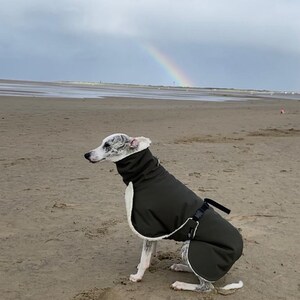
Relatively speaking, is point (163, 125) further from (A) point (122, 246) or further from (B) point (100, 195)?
(A) point (122, 246)

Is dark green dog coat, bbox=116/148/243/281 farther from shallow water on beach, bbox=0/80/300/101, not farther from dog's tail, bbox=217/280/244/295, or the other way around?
shallow water on beach, bbox=0/80/300/101

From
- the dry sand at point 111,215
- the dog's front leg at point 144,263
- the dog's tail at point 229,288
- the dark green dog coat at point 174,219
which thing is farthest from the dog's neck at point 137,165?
the dog's tail at point 229,288

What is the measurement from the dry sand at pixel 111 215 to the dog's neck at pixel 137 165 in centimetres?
107

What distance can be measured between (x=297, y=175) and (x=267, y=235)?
3.68 metres

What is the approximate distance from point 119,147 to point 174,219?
845 mm

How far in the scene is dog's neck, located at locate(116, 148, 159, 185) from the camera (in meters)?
4.30

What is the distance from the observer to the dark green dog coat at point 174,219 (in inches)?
167

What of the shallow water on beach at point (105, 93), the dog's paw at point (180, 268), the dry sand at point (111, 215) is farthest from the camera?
the shallow water on beach at point (105, 93)

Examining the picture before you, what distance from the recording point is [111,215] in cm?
644

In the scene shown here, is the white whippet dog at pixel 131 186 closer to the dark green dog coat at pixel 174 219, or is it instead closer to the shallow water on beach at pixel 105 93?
the dark green dog coat at pixel 174 219

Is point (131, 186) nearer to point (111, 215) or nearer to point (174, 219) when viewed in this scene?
point (174, 219)

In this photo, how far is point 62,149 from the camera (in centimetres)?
1140

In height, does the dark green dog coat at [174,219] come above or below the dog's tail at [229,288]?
above

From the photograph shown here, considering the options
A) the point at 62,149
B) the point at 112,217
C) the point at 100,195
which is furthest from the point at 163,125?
the point at 112,217
